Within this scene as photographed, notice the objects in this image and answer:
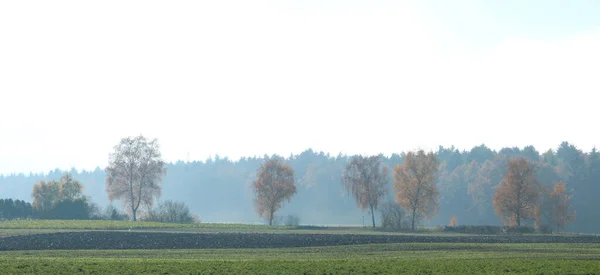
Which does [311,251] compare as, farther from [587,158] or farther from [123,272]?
[587,158]

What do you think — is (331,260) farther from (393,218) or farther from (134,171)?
(134,171)

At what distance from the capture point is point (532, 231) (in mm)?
98188

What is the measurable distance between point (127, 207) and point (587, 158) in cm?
12158

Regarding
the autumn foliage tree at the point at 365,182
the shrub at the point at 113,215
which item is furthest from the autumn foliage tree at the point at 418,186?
the shrub at the point at 113,215

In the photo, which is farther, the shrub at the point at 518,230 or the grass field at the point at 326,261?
the shrub at the point at 518,230

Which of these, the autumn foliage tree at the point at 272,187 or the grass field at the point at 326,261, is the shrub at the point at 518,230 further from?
the autumn foliage tree at the point at 272,187

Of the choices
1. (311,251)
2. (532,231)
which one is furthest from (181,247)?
(532,231)

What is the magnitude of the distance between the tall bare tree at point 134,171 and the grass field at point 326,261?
71031mm

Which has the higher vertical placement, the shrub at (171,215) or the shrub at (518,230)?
the shrub at (171,215)

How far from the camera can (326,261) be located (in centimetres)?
4934

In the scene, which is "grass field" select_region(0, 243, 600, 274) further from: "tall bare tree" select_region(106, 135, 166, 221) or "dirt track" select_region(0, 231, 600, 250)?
"tall bare tree" select_region(106, 135, 166, 221)

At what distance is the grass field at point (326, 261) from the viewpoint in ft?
142

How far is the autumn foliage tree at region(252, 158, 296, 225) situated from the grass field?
61.5m

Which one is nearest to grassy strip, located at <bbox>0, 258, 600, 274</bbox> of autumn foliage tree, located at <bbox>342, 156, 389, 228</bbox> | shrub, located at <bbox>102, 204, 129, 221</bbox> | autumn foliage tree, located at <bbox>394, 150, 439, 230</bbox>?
autumn foliage tree, located at <bbox>394, 150, 439, 230</bbox>
